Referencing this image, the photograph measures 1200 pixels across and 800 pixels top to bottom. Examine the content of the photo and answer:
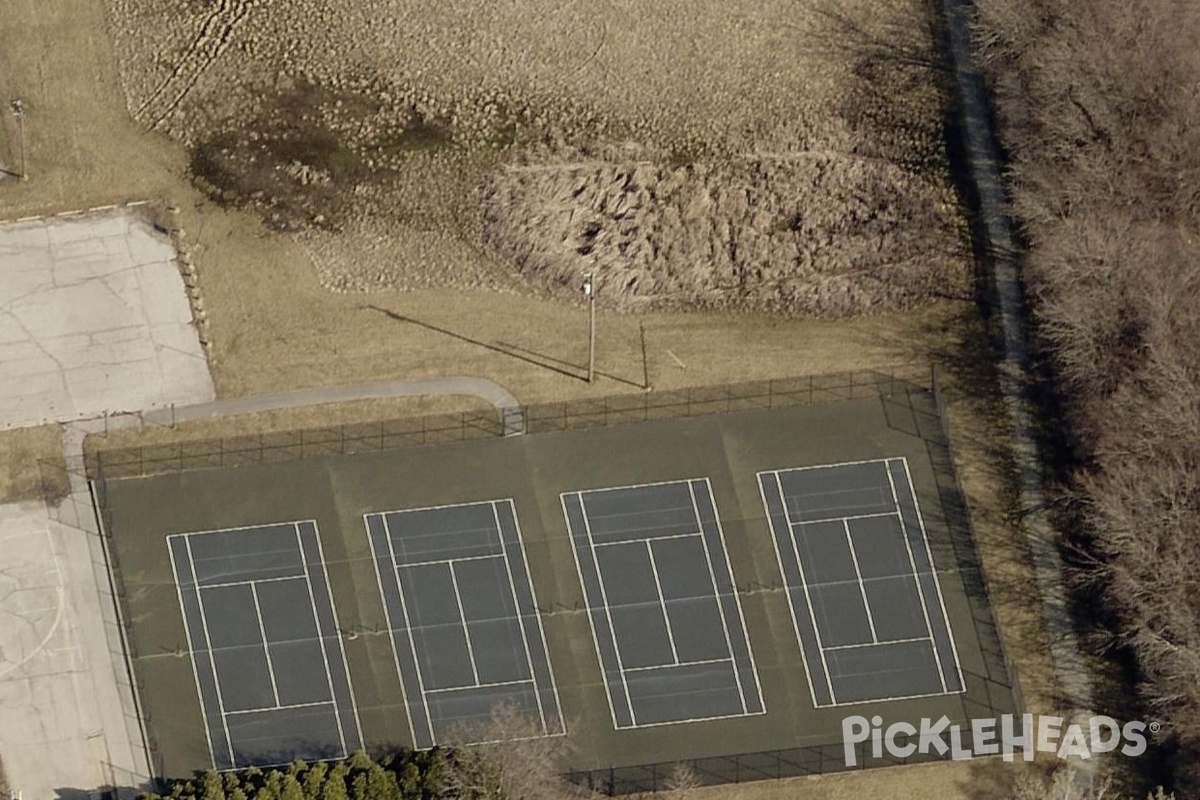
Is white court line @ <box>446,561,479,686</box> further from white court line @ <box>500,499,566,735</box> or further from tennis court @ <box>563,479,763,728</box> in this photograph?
tennis court @ <box>563,479,763,728</box>

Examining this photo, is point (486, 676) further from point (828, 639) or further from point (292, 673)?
point (828, 639)

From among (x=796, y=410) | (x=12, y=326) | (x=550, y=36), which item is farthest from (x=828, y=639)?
(x=12, y=326)

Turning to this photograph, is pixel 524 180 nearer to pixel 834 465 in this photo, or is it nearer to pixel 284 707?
pixel 834 465

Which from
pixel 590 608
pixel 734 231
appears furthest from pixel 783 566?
pixel 734 231

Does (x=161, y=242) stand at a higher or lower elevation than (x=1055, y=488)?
higher

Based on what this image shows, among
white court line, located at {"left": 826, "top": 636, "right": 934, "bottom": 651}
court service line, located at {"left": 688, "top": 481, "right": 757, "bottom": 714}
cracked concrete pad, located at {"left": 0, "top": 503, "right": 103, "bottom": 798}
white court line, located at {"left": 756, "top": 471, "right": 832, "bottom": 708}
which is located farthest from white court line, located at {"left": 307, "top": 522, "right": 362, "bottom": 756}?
white court line, located at {"left": 826, "top": 636, "right": 934, "bottom": 651}

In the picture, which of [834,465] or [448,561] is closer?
[448,561]
